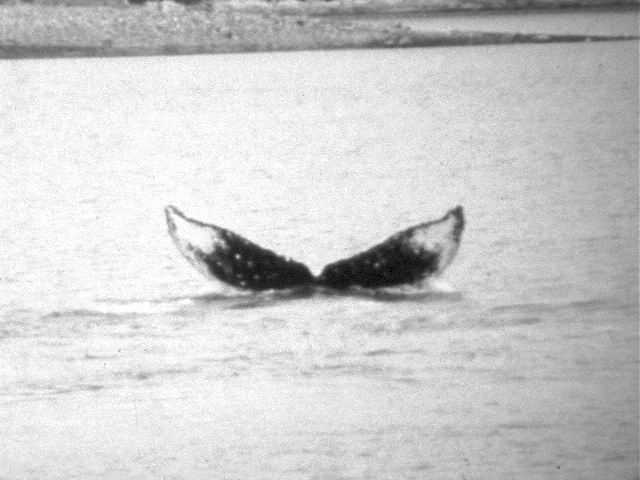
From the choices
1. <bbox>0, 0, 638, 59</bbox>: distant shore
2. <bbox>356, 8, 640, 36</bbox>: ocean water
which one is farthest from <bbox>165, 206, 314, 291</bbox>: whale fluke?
<bbox>0, 0, 638, 59</bbox>: distant shore

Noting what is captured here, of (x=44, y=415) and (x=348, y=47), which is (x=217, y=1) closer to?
(x=348, y=47)

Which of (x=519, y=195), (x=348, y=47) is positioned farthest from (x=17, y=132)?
(x=348, y=47)

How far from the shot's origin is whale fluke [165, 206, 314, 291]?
997cm

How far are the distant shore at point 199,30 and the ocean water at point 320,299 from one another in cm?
434

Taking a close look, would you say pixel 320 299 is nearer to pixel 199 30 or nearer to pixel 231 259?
pixel 231 259

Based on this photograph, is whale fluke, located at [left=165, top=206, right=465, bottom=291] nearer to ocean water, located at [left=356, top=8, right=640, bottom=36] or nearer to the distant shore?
ocean water, located at [left=356, top=8, right=640, bottom=36]

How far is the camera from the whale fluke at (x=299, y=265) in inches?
389

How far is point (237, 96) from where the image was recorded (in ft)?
72.3

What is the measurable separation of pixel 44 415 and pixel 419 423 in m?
1.63

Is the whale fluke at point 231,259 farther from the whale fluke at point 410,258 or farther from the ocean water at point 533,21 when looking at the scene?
the ocean water at point 533,21

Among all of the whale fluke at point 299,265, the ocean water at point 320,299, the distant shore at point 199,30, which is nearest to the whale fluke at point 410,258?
the whale fluke at point 299,265

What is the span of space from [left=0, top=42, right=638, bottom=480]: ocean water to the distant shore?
14.2 ft

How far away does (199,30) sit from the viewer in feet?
88.9

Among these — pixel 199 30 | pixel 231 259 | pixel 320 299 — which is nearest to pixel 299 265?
pixel 320 299
